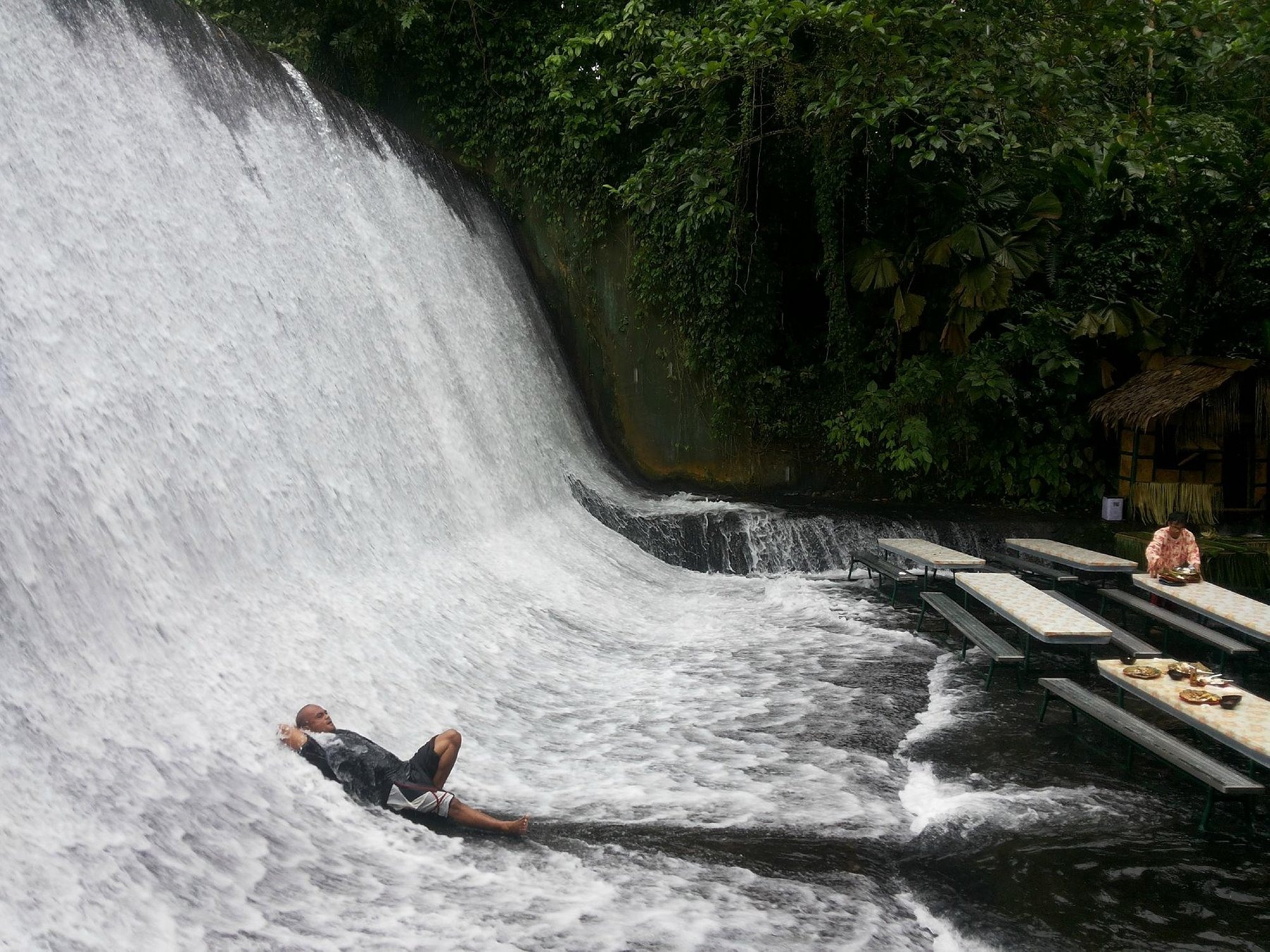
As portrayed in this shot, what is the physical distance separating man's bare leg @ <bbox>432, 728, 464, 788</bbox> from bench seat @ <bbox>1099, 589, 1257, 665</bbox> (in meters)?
4.81

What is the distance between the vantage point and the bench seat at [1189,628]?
6.38 meters

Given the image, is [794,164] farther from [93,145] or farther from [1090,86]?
[93,145]

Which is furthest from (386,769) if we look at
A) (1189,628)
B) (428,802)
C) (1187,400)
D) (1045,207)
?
(1045,207)

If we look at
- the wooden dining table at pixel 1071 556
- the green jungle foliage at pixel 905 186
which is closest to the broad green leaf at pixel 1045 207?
the green jungle foliage at pixel 905 186

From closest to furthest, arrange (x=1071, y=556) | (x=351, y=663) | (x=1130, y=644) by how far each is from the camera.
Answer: (x=351, y=663)
(x=1130, y=644)
(x=1071, y=556)

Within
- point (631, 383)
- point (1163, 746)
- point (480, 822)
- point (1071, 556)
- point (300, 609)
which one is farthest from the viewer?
point (631, 383)

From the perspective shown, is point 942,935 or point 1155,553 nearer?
point 942,935

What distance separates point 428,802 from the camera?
14.4ft

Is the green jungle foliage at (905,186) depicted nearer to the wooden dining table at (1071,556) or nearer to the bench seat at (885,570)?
the bench seat at (885,570)

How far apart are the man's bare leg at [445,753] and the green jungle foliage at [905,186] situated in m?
7.77

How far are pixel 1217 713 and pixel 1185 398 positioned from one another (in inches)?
263

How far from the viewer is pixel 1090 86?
1127 centimetres

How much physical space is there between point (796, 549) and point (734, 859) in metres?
6.97

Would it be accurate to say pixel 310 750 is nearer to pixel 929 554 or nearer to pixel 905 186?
pixel 929 554
